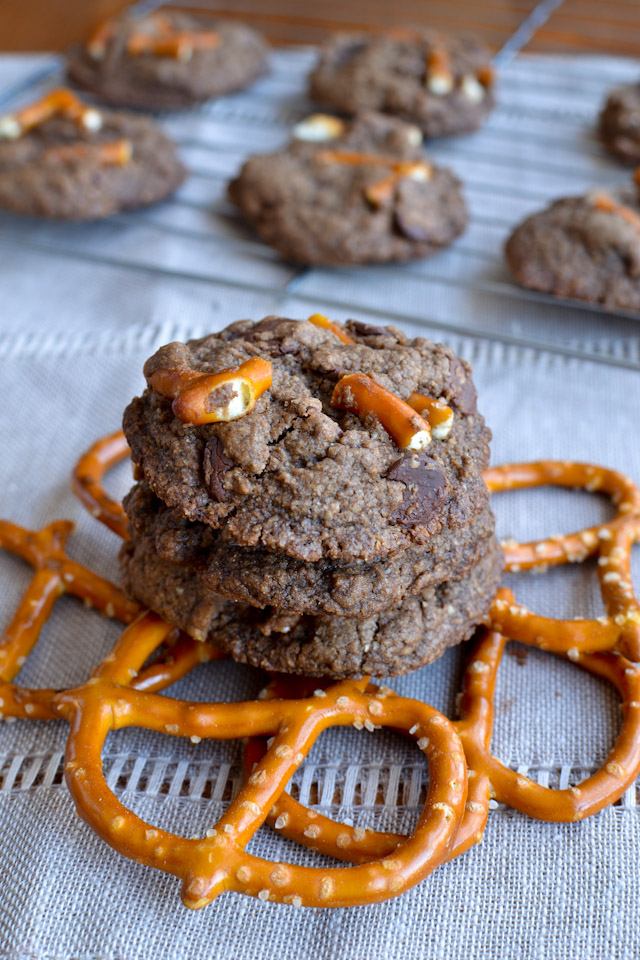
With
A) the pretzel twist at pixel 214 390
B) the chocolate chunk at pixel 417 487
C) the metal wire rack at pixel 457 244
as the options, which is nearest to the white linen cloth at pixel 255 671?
the metal wire rack at pixel 457 244

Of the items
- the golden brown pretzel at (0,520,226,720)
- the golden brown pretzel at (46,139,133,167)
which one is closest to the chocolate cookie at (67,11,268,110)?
the golden brown pretzel at (46,139,133,167)

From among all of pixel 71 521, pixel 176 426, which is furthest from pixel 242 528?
pixel 71 521

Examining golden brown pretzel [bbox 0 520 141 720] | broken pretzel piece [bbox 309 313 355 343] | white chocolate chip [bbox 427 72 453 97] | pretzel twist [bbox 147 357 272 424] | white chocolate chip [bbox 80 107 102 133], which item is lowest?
golden brown pretzel [bbox 0 520 141 720]

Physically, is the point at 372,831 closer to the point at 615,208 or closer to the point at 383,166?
the point at 615,208

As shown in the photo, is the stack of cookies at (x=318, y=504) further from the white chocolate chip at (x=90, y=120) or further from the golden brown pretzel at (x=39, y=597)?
the white chocolate chip at (x=90, y=120)

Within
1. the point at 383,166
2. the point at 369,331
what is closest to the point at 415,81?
the point at 383,166

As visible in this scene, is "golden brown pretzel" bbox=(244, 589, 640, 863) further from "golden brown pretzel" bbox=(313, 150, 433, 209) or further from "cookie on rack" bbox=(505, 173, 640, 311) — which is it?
"golden brown pretzel" bbox=(313, 150, 433, 209)

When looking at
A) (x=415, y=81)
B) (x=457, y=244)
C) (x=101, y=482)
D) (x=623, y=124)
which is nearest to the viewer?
(x=101, y=482)
